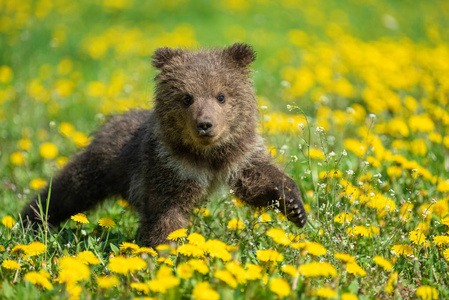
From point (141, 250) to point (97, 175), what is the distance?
6.49 ft

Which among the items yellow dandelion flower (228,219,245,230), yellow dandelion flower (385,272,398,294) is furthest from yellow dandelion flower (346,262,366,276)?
yellow dandelion flower (228,219,245,230)

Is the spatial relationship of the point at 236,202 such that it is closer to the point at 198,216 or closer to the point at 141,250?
the point at 198,216

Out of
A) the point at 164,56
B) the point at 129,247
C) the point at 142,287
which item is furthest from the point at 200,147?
the point at 142,287

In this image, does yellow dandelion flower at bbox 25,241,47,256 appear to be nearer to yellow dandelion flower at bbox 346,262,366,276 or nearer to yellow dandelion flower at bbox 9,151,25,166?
yellow dandelion flower at bbox 346,262,366,276

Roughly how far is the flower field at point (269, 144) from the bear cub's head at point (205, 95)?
562 mm

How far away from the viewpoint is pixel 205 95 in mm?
4035

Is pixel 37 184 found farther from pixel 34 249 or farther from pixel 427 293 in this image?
pixel 427 293

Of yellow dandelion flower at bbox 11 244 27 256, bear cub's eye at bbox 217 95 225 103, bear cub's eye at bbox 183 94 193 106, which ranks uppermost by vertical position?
bear cub's eye at bbox 217 95 225 103

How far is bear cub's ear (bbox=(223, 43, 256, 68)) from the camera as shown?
4285 millimetres

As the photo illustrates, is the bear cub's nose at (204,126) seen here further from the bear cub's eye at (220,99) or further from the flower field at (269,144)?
the flower field at (269,144)

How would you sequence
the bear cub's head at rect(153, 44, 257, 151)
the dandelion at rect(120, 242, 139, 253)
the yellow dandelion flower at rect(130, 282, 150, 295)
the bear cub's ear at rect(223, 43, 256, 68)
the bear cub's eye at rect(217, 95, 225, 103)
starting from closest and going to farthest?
the yellow dandelion flower at rect(130, 282, 150, 295), the dandelion at rect(120, 242, 139, 253), the bear cub's head at rect(153, 44, 257, 151), the bear cub's eye at rect(217, 95, 225, 103), the bear cub's ear at rect(223, 43, 256, 68)

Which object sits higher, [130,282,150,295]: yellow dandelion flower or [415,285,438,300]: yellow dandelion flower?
[415,285,438,300]: yellow dandelion flower

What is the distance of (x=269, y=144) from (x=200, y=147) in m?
1.74

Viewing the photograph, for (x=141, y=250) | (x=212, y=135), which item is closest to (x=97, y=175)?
(x=212, y=135)
